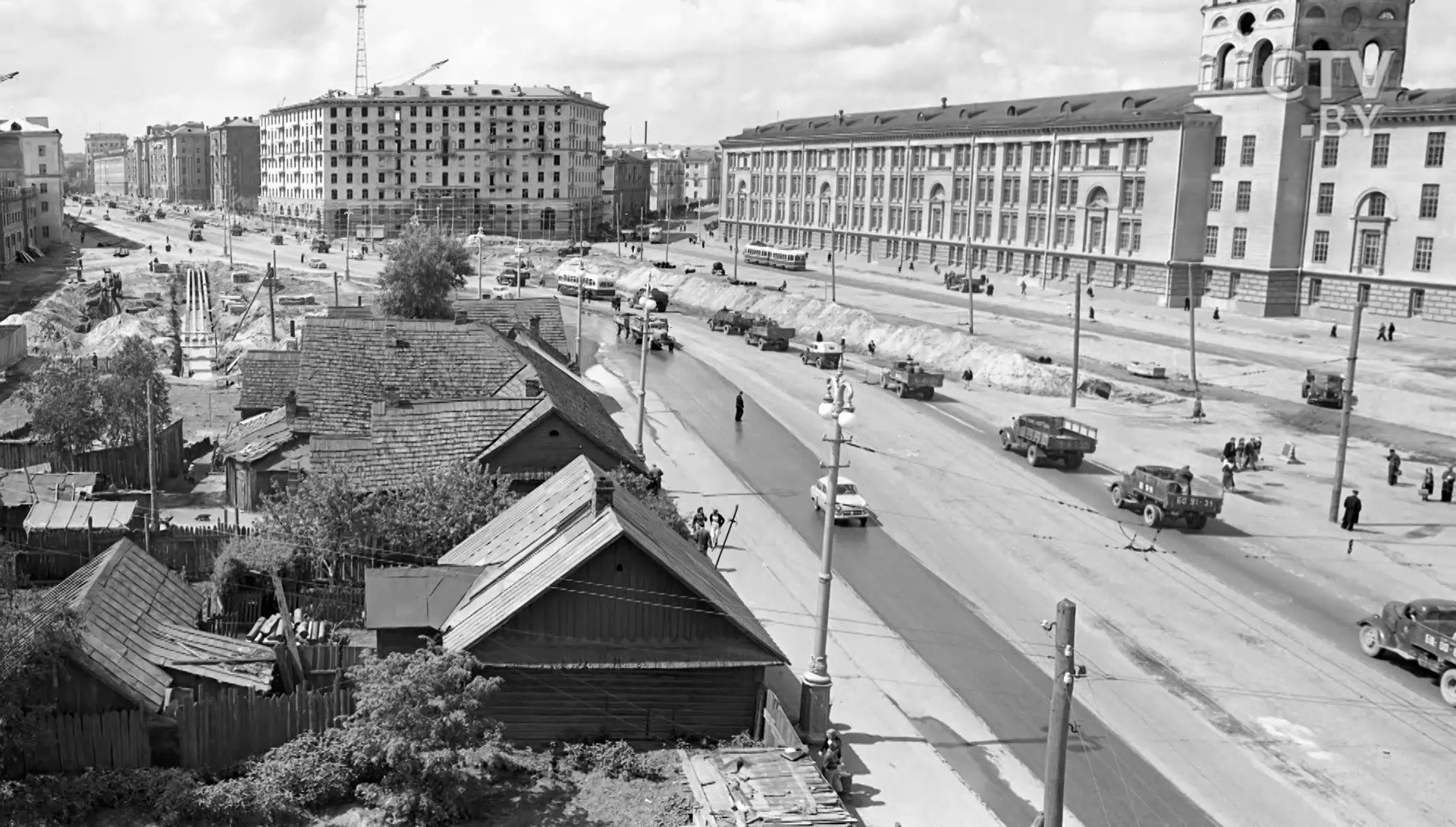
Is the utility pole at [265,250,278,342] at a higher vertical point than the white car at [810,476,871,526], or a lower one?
higher

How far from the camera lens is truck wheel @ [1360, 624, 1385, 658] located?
3195 centimetres

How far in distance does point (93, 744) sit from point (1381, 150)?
290ft

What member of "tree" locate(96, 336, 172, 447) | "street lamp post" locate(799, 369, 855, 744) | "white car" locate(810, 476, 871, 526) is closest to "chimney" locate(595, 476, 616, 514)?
"street lamp post" locate(799, 369, 855, 744)

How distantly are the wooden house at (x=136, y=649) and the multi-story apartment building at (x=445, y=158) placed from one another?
162 m

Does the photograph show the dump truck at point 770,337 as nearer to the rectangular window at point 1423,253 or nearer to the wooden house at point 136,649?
the rectangular window at point 1423,253

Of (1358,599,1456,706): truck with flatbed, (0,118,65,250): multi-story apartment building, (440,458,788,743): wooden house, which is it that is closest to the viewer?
(440,458,788,743): wooden house

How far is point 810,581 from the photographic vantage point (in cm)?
3628

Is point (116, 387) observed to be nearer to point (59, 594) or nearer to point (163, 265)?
point (59, 594)

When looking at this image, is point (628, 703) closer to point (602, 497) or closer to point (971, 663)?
point (602, 497)

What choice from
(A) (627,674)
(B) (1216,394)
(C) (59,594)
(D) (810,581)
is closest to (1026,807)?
(A) (627,674)

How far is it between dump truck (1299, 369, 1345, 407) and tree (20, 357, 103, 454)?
56.1 meters

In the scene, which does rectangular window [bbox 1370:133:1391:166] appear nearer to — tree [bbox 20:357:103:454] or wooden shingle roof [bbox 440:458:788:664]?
wooden shingle roof [bbox 440:458:788:664]

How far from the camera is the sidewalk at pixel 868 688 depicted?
2344cm

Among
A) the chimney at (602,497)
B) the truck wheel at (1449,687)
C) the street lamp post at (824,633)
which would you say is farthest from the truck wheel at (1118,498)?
the chimney at (602,497)
